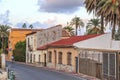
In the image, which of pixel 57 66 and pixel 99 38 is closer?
pixel 99 38

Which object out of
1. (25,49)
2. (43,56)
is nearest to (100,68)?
(43,56)

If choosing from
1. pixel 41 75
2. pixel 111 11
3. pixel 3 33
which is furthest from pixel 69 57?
pixel 3 33

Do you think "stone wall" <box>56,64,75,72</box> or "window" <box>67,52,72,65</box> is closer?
"stone wall" <box>56,64,75,72</box>

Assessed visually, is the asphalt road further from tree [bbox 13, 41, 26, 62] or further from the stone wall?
tree [bbox 13, 41, 26, 62]

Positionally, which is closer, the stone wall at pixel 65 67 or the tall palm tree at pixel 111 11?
the stone wall at pixel 65 67

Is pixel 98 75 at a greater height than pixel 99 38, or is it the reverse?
pixel 99 38

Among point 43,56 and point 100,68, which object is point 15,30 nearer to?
point 43,56

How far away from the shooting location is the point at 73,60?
51812mm

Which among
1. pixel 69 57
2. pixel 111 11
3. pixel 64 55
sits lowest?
pixel 69 57

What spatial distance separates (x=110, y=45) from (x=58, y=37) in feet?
94.2

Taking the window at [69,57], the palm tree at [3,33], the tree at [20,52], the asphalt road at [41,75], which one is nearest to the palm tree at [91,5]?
the window at [69,57]

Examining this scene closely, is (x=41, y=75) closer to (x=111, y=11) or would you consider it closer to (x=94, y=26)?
(x=111, y=11)

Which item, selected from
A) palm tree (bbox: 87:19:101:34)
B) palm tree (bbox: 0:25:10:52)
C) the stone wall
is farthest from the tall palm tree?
palm tree (bbox: 0:25:10:52)

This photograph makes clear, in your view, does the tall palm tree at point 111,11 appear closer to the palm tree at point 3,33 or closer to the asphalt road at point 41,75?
the asphalt road at point 41,75
